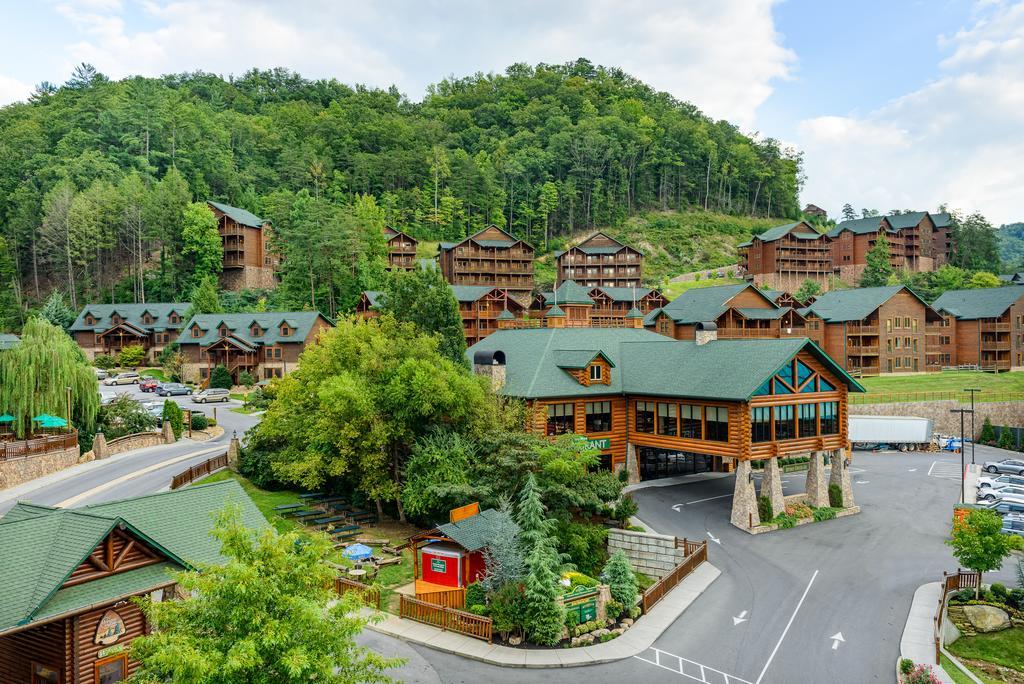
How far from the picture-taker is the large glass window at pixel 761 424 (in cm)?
3381

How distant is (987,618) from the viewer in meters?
24.7

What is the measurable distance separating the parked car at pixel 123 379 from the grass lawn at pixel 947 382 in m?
73.8

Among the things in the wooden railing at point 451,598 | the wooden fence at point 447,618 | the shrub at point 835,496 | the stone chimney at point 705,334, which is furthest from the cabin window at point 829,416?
the wooden fence at point 447,618

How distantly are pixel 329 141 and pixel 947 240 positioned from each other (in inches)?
4583

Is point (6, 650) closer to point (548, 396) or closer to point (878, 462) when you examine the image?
point (548, 396)

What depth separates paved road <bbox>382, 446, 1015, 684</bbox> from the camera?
20.1 metres

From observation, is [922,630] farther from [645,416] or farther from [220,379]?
[220,379]

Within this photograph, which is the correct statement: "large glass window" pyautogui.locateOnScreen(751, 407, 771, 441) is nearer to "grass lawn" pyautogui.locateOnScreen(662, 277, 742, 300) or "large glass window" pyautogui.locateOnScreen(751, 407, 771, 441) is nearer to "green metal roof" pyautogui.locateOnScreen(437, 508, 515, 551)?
"green metal roof" pyautogui.locateOnScreen(437, 508, 515, 551)

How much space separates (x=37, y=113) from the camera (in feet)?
375

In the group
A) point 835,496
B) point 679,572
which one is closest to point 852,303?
point 835,496

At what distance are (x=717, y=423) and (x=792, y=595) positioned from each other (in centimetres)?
1070

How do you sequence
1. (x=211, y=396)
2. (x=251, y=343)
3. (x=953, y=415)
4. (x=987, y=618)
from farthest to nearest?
(x=251, y=343) < (x=211, y=396) < (x=953, y=415) < (x=987, y=618)

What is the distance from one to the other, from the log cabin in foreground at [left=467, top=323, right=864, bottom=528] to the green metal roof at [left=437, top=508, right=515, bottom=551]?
37.9 feet

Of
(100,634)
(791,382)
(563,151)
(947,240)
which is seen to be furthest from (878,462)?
(563,151)
